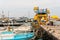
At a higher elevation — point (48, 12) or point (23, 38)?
point (48, 12)

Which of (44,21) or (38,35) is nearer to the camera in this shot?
(38,35)

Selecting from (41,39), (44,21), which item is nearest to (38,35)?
(41,39)

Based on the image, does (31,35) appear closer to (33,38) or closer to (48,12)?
(33,38)

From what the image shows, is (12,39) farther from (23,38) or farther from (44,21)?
(44,21)

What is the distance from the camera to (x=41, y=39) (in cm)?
2152

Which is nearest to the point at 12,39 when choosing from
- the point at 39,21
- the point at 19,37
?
the point at 19,37

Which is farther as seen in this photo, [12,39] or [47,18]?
[47,18]

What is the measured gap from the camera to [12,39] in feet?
72.2

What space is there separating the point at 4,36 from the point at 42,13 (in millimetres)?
10779

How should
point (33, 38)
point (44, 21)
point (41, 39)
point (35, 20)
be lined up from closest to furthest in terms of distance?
point (41, 39), point (33, 38), point (44, 21), point (35, 20)

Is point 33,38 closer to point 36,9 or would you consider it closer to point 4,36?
point 4,36

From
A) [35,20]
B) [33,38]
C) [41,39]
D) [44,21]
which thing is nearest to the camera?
[41,39]

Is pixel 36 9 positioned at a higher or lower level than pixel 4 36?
higher

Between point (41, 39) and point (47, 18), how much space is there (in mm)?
11432
